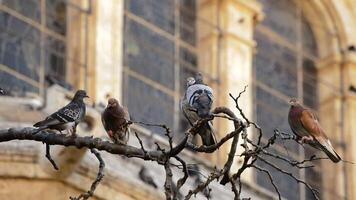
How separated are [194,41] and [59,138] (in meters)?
15.1

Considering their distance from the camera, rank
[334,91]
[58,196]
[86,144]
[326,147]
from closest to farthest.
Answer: [86,144] → [326,147] → [58,196] → [334,91]

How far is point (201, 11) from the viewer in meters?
32.1

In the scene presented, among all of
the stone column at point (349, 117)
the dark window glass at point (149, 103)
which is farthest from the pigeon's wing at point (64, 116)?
the stone column at point (349, 117)

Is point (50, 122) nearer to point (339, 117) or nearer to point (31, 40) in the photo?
point (31, 40)

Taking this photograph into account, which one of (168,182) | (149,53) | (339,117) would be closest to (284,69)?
(339,117)

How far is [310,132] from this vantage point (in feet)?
60.3

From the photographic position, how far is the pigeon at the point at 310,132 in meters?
18.1

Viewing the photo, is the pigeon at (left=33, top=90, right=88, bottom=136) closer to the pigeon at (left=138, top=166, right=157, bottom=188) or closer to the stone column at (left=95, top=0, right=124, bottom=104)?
the pigeon at (left=138, top=166, right=157, bottom=188)

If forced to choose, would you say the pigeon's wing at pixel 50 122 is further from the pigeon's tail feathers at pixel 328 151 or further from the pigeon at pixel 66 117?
the pigeon's tail feathers at pixel 328 151

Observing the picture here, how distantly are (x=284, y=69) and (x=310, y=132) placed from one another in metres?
15.3

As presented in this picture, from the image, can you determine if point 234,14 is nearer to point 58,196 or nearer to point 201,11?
point 201,11

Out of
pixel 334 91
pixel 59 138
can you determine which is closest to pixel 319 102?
pixel 334 91

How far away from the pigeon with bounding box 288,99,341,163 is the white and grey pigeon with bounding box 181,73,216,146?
39.4 inches

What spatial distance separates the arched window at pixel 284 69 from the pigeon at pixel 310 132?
13.4m
